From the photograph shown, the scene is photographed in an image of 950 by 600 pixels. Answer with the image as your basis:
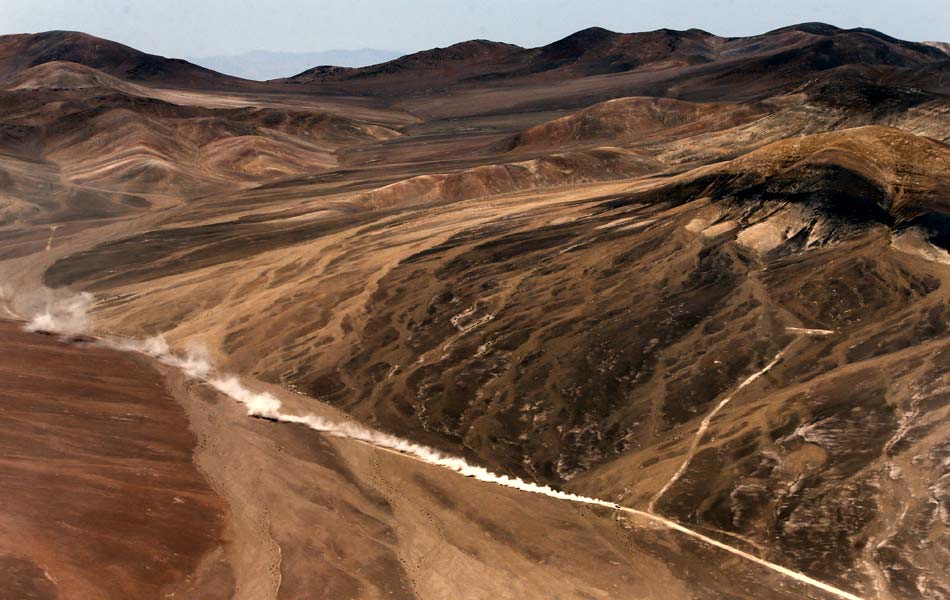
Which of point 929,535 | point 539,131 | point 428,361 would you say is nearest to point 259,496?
point 428,361

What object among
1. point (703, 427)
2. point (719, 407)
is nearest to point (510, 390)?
point (703, 427)

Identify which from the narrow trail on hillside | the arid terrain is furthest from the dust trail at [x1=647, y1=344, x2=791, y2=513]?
the arid terrain

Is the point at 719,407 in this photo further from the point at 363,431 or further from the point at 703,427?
the point at 363,431

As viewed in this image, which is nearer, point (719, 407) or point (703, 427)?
point (703, 427)

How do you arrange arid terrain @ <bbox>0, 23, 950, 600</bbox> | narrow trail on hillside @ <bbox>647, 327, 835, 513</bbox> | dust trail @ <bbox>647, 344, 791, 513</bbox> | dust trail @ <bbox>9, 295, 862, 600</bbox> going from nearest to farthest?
arid terrain @ <bbox>0, 23, 950, 600</bbox> < dust trail @ <bbox>9, 295, 862, 600</bbox> < dust trail @ <bbox>647, 344, 791, 513</bbox> < narrow trail on hillside @ <bbox>647, 327, 835, 513</bbox>

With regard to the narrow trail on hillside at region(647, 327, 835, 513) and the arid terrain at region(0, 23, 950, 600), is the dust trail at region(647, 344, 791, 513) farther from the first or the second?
the arid terrain at region(0, 23, 950, 600)

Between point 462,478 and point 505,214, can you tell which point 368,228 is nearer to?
point 505,214
